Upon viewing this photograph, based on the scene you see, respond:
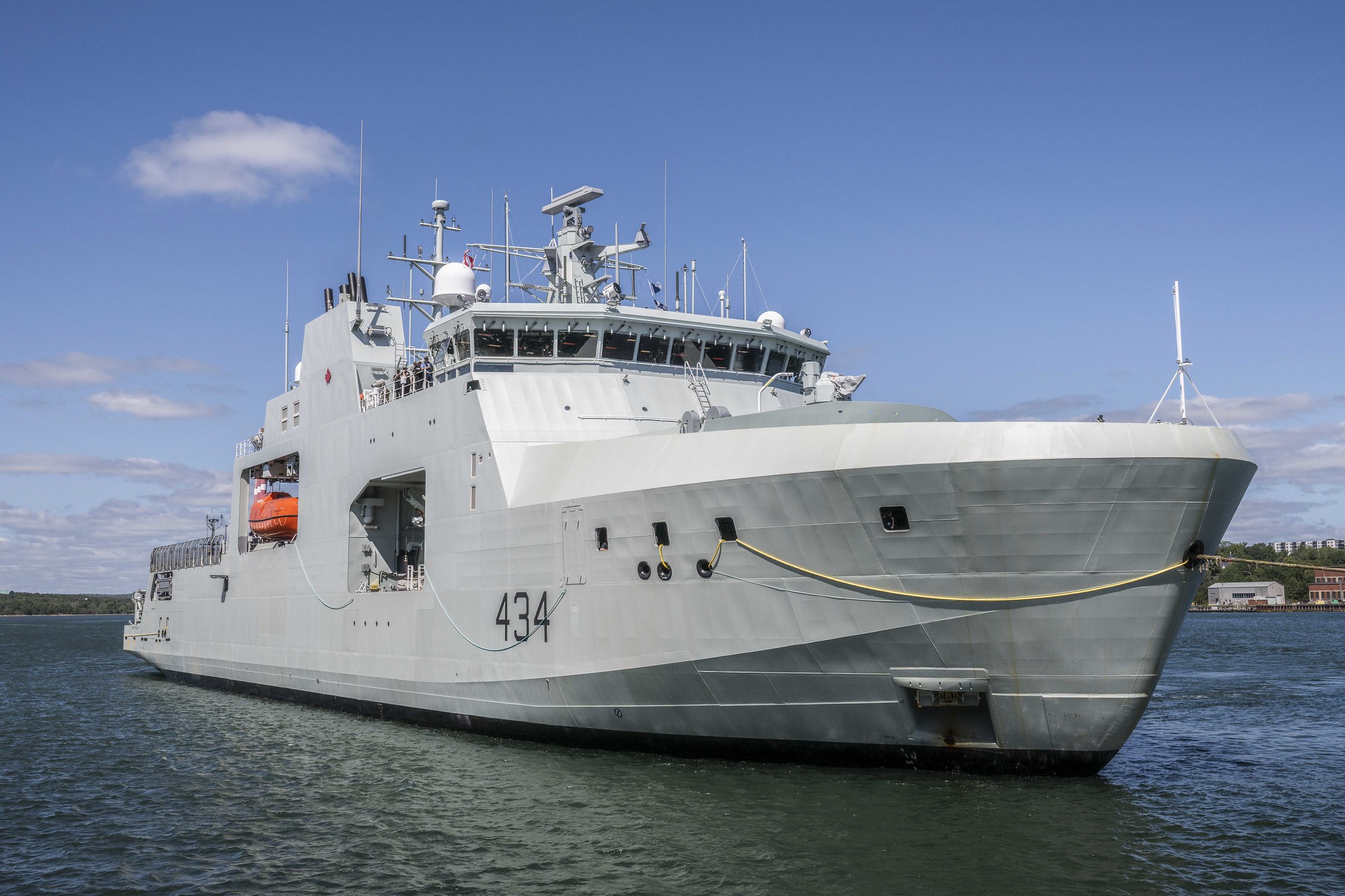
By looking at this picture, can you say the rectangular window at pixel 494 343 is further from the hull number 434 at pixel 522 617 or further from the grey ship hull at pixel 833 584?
the hull number 434 at pixel 522 617

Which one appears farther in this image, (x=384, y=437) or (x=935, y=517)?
(x=384, y=437)

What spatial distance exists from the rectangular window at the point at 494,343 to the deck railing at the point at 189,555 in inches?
542

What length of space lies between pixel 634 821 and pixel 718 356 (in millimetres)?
8619

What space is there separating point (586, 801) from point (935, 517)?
498 cm

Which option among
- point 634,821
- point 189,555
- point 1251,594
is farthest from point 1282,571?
point 634,821

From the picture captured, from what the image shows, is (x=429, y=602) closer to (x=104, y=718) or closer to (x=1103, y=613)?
(x=104, y=718)

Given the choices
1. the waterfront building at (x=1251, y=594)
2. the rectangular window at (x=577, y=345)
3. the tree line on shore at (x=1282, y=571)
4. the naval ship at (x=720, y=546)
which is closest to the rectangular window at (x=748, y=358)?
the naval ship at (x=720, y=546)

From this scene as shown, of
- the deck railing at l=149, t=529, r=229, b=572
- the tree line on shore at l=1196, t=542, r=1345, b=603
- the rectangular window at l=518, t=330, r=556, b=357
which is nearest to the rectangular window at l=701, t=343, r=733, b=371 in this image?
the rectangular window at l=518, t=330, r=556, b=357

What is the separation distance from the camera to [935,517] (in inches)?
447

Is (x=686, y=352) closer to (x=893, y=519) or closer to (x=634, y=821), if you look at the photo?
(x=893, y=519)

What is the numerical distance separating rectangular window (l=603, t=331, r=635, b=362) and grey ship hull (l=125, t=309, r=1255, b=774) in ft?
2.10

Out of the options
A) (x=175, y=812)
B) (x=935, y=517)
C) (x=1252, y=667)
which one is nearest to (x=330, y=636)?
(x=175, y=812)

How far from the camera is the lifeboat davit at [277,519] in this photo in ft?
76.6

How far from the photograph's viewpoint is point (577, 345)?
16984mm
